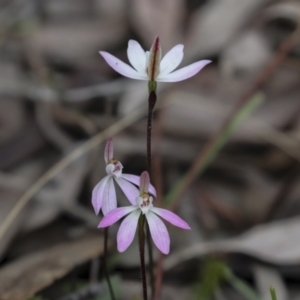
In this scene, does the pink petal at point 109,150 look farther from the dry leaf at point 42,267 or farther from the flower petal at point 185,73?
the dry leaf at point 42,267

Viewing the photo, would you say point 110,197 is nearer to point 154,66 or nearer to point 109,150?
point 109,150

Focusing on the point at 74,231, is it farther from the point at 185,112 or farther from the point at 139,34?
the point at 139,34

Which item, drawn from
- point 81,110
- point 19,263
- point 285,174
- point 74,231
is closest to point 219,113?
point 285,174

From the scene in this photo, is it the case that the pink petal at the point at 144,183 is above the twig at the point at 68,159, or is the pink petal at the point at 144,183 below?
below

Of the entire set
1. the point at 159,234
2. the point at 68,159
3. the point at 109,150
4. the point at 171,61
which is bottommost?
the point at 159,234

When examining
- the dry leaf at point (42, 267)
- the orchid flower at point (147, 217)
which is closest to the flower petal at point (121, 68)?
the orchid flower at point (147, 217)

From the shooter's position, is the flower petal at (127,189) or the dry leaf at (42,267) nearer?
the flower petal at (127,189)

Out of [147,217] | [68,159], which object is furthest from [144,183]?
[68,159]
